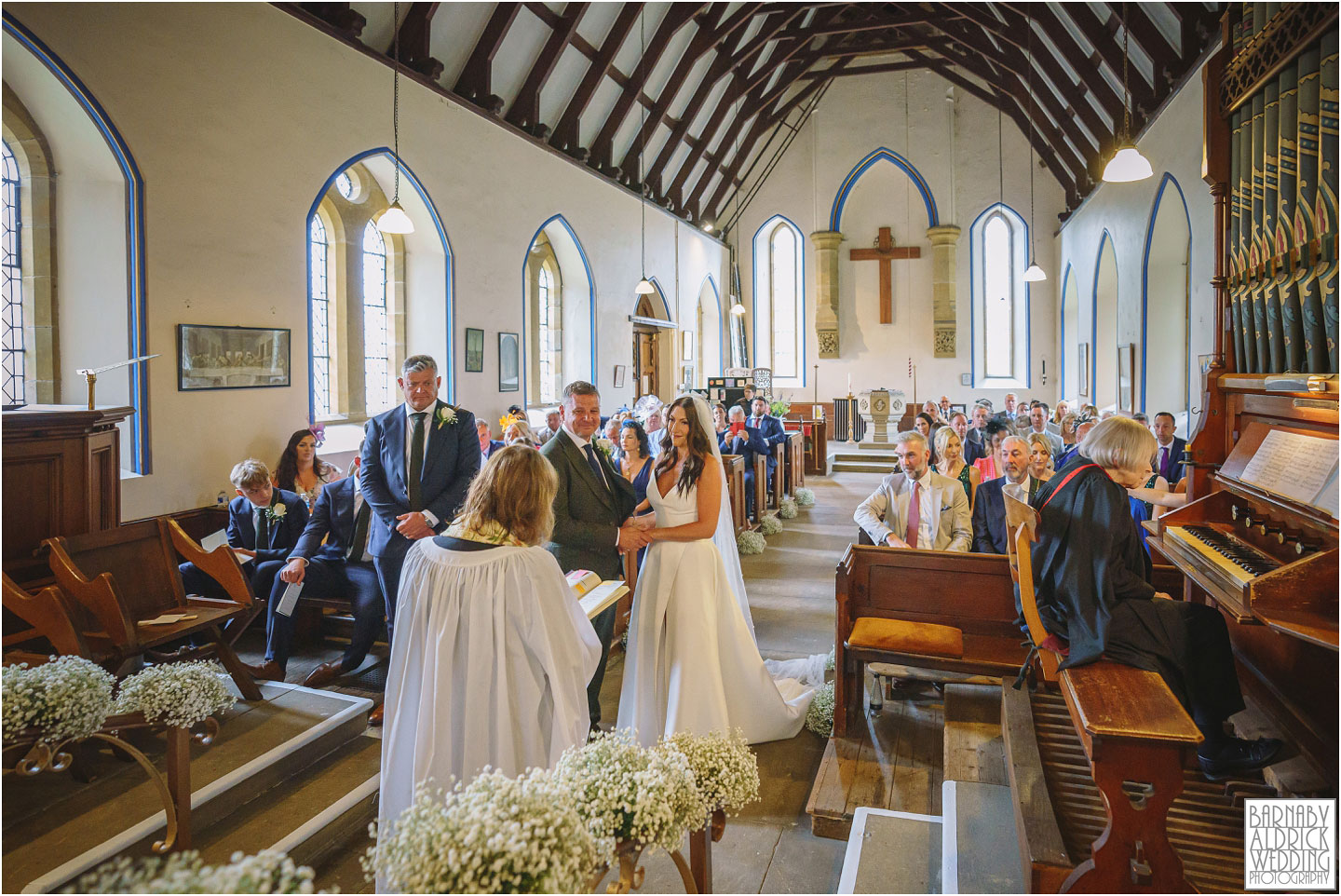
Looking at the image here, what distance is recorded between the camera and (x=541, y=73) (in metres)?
8.87

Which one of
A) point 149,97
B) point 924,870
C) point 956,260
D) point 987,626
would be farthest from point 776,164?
point 924,870

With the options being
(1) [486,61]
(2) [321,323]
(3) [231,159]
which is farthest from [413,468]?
(1) [486,61]

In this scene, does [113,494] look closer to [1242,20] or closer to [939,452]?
[939,452]

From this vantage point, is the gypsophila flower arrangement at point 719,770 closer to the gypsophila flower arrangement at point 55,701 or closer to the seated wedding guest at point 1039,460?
the gypsophila flower arrangement at point 55,701

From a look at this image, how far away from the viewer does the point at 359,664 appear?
4031mm

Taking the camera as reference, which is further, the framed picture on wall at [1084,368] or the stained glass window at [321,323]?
the framed picture on wall at [1084,368]

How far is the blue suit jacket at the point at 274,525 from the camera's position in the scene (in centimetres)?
436

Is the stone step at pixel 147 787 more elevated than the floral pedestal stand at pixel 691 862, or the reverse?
the floral pedestal stand at pixel 691 862

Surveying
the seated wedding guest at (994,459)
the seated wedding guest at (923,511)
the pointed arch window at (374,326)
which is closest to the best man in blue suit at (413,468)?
the seated wedding guest at (923,511)

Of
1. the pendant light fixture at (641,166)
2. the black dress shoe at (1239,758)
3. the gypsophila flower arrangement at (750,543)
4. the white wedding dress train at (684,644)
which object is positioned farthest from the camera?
the pendant light fixture at (641,166)

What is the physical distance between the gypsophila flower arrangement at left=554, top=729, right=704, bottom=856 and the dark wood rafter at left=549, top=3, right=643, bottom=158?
920 centimetres

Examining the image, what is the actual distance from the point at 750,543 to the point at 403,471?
397 centimetres

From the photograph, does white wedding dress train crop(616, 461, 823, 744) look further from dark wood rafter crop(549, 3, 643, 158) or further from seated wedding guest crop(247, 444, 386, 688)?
dark wood rafter crop(549, 3, 643, 158)

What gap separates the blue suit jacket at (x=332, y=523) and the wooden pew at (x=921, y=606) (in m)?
2.47
